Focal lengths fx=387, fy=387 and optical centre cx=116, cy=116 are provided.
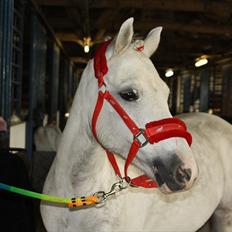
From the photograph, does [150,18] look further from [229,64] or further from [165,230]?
[165,230]

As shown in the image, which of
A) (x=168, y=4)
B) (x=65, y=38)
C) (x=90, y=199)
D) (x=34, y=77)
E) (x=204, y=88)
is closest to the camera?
(x=90, y=199)

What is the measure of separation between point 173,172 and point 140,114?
0.30 metres

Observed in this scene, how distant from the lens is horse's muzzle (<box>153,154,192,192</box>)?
5.41 feet

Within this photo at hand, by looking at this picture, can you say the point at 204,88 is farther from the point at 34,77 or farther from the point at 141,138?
the point at 141,138

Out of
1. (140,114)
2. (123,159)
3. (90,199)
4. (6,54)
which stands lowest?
(90,199)

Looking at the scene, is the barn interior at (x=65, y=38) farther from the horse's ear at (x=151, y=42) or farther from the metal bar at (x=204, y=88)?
the horse's ear at (x=151, y=42)

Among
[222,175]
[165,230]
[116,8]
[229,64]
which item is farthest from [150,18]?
[165,230]

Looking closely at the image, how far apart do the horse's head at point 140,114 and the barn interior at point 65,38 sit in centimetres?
56

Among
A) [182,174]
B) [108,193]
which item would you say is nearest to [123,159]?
[108,193]

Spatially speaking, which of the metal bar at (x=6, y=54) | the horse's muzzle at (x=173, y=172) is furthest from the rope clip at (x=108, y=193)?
the metal bar at (x=6, y=54)

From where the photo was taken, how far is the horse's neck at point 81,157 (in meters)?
1.99

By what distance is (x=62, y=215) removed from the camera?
6.82 ft

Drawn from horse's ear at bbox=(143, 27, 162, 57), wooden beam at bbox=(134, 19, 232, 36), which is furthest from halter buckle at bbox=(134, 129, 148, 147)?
wooden beam at bbox=(134, 19, 232, 36)

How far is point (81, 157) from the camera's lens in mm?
1996
